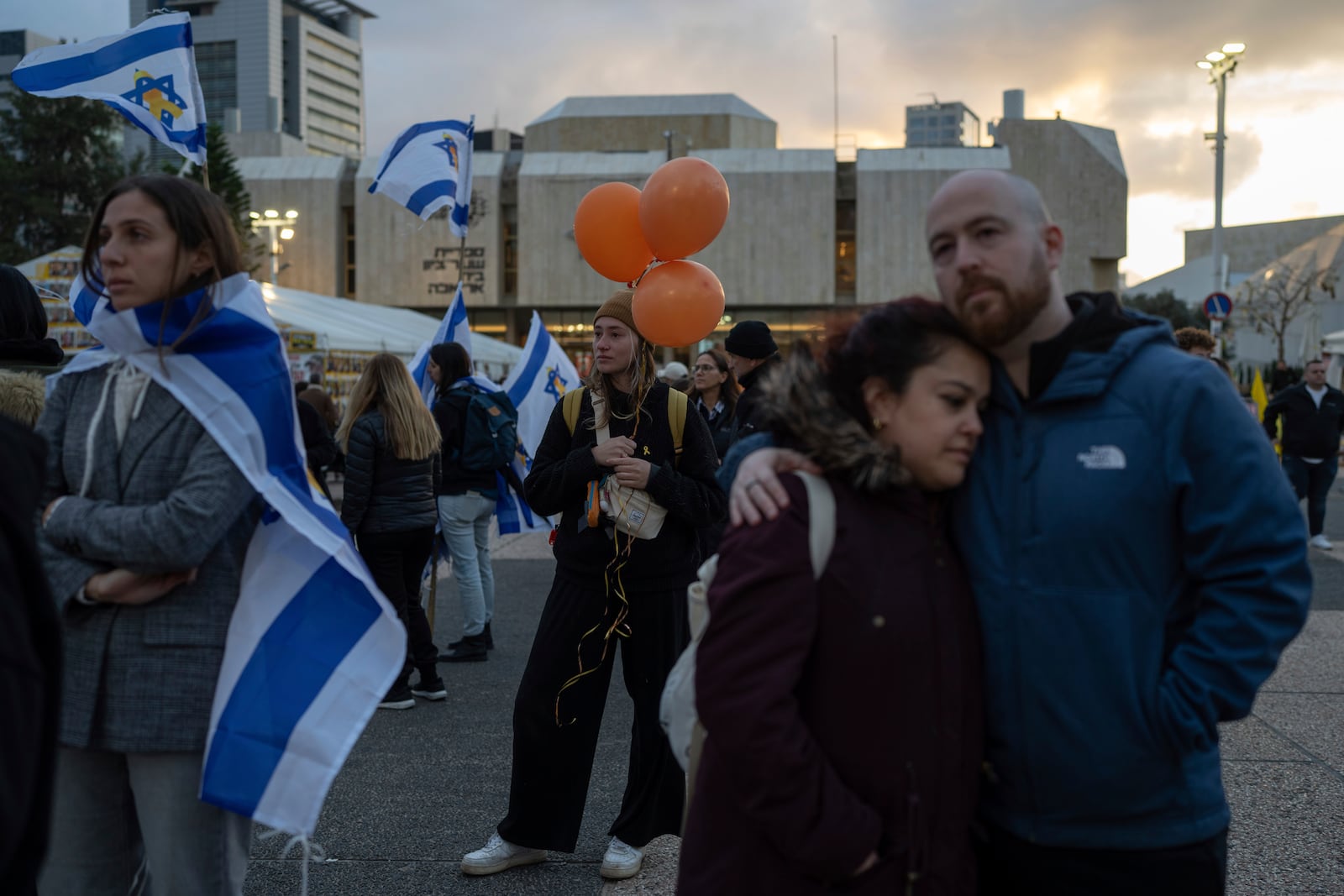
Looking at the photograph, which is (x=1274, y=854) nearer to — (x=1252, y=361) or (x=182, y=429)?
(x=182, y=429)

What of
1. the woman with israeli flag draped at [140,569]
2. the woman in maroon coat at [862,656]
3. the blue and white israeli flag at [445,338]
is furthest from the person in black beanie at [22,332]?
the blue and white israeli flag at [445,338]

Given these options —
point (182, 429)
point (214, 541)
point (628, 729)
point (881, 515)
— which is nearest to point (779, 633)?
point (881, 515)

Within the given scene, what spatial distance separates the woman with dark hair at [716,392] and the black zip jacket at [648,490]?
298 cm

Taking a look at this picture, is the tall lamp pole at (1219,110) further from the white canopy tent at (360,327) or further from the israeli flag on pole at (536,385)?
the israeli flag on pole at (536,385)

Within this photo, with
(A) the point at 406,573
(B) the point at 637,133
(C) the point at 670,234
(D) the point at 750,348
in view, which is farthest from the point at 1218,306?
(B) the point at 637,133

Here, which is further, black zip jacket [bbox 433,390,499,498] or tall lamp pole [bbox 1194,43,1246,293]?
tall lamp pole [bbox 1194,43,1246,293]

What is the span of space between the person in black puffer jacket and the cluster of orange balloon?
195 cm

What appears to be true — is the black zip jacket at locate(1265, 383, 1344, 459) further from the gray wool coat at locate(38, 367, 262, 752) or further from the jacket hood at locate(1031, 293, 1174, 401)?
the gray wool coat at locate(38, 367, 262, 752)

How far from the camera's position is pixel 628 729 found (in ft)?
18.3

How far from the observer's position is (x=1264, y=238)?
102 meters

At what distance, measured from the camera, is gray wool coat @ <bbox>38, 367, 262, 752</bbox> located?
2.26m

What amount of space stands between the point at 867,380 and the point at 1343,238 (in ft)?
189

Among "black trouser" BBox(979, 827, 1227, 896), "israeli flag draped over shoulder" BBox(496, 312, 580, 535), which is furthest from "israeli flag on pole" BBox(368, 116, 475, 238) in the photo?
"black trouser" BBox(979, 827, 1227, 896)

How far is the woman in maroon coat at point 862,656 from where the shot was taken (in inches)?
70.3
